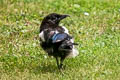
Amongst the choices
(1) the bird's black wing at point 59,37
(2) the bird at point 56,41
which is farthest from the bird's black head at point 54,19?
(1) the bird's black wing at point 59,37

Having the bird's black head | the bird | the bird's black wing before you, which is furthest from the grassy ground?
the bird's black head

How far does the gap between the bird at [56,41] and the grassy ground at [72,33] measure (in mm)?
379

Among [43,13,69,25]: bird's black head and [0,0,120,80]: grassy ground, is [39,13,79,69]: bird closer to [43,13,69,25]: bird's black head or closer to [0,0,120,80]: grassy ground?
[43,13,69,25]: bird's black head

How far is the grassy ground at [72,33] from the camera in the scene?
32.4ft

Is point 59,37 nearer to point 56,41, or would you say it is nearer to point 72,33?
point 56,41

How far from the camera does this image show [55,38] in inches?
363

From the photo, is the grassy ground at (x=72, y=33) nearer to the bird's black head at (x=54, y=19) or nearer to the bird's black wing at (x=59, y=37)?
the bird's black wing at (x=59, y=37)

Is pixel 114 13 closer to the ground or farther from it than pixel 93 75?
closer to the ground

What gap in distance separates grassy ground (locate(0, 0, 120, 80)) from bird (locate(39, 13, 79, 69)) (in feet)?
1.24

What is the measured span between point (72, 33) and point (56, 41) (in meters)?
3.96

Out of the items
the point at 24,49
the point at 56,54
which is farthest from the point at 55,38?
the point at 24,49

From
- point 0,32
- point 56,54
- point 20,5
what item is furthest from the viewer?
point 20,5

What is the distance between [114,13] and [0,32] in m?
3.73

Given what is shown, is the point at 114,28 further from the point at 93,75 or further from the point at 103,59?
the point at 93,75
